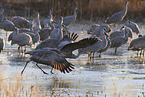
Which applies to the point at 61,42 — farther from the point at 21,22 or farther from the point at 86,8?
the point at 86,8

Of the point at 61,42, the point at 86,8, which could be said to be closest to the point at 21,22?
the point at 86,8

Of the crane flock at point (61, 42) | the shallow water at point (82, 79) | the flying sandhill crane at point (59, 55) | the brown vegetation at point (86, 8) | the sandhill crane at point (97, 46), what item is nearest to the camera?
the shallow water at point (82, 79)

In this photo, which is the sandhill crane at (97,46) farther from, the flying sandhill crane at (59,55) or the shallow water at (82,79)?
the flying sandhill crane at (59,55)

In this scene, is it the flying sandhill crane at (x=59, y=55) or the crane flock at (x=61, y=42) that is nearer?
the flying sandhill crane at (x=59, y=55)

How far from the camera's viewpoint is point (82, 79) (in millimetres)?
10750

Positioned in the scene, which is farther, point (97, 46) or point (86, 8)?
point (86, 8)

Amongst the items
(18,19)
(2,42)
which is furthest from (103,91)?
(18,19)

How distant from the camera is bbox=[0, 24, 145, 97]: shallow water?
9.05m

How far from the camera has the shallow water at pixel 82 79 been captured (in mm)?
9055

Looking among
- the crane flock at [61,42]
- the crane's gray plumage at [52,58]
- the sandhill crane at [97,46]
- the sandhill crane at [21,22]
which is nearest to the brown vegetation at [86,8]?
the crane flock at [61,42]

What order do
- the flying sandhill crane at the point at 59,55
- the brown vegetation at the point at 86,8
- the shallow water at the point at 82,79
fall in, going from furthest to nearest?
1. the brown vegetation at the point at 86,8
2. the flying sandhill crane at the point at 59,55
3. the shallow water at the point at 82,79

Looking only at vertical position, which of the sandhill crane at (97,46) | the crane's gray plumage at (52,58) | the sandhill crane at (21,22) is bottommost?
the crane's gray plumage at (52,58)

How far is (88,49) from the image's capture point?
585 inches

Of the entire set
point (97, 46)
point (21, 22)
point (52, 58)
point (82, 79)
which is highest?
point (21, 22)
